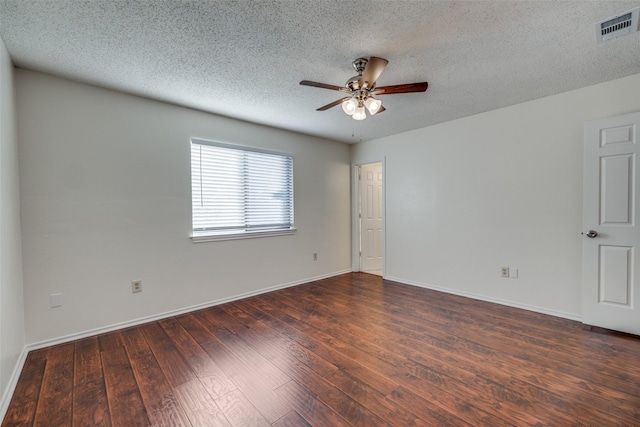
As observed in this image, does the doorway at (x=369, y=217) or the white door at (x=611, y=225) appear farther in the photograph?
the doorway at (x=369, y=217)

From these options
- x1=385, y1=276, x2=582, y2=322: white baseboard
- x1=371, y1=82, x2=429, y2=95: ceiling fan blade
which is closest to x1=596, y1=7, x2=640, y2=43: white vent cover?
x1=371, y1=82, x2=429, y2=95: ceiling fan blade

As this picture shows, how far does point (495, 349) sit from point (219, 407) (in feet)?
7.05

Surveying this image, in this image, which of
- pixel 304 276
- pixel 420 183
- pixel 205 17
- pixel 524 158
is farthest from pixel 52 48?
pixel 524 158

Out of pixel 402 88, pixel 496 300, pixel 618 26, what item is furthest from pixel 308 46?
pixel 496 300

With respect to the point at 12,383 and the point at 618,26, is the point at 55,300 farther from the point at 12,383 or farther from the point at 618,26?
the point at 618,26

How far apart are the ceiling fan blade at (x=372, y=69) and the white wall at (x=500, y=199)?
6.84ft

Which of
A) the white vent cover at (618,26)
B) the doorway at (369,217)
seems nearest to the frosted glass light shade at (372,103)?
the white vent cover at (618,26)

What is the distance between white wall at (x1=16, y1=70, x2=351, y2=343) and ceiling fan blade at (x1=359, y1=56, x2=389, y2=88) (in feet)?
6.72

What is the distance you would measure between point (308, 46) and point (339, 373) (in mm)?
2370

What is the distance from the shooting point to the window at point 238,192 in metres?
3.24

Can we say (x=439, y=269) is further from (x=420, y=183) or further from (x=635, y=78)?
(x=635, y=78)

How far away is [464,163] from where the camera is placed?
3.54m

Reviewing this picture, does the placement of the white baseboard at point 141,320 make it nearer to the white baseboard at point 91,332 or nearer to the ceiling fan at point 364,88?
the white baseboard at point 91,332

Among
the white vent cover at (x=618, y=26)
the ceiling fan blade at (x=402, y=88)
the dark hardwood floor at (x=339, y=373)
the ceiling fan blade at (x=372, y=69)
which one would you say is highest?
the white vent cover at (x=618, y=26)
